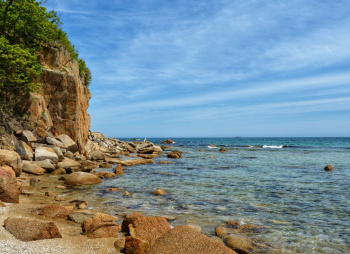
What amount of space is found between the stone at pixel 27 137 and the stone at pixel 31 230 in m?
15.5

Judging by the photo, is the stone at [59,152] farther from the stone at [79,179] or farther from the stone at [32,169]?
the stone at [79,179]

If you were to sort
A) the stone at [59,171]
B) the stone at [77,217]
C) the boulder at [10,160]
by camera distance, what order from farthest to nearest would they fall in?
the stone at [59,171]
the boulder at [10,160]
the stone at [77,217]

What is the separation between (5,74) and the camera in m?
20.3

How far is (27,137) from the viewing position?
64.7 ft

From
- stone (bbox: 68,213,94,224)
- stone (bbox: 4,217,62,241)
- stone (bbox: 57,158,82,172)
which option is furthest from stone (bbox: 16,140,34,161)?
stone (bbox: 4,217,62,241)

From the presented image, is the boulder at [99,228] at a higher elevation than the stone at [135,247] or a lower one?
lower

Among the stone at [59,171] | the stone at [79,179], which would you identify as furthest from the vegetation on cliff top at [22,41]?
the stone at [79,179]

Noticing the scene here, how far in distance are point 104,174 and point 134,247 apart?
11.8 metres

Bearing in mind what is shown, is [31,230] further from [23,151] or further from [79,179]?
[23,151]

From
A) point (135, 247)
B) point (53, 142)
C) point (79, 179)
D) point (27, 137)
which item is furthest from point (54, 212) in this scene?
point (53, 142)

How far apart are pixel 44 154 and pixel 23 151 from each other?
130 cm

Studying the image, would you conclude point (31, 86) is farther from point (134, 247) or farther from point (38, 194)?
point (134, 247)

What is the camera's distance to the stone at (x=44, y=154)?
1773 centimetres

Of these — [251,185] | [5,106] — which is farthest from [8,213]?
[5,106]
